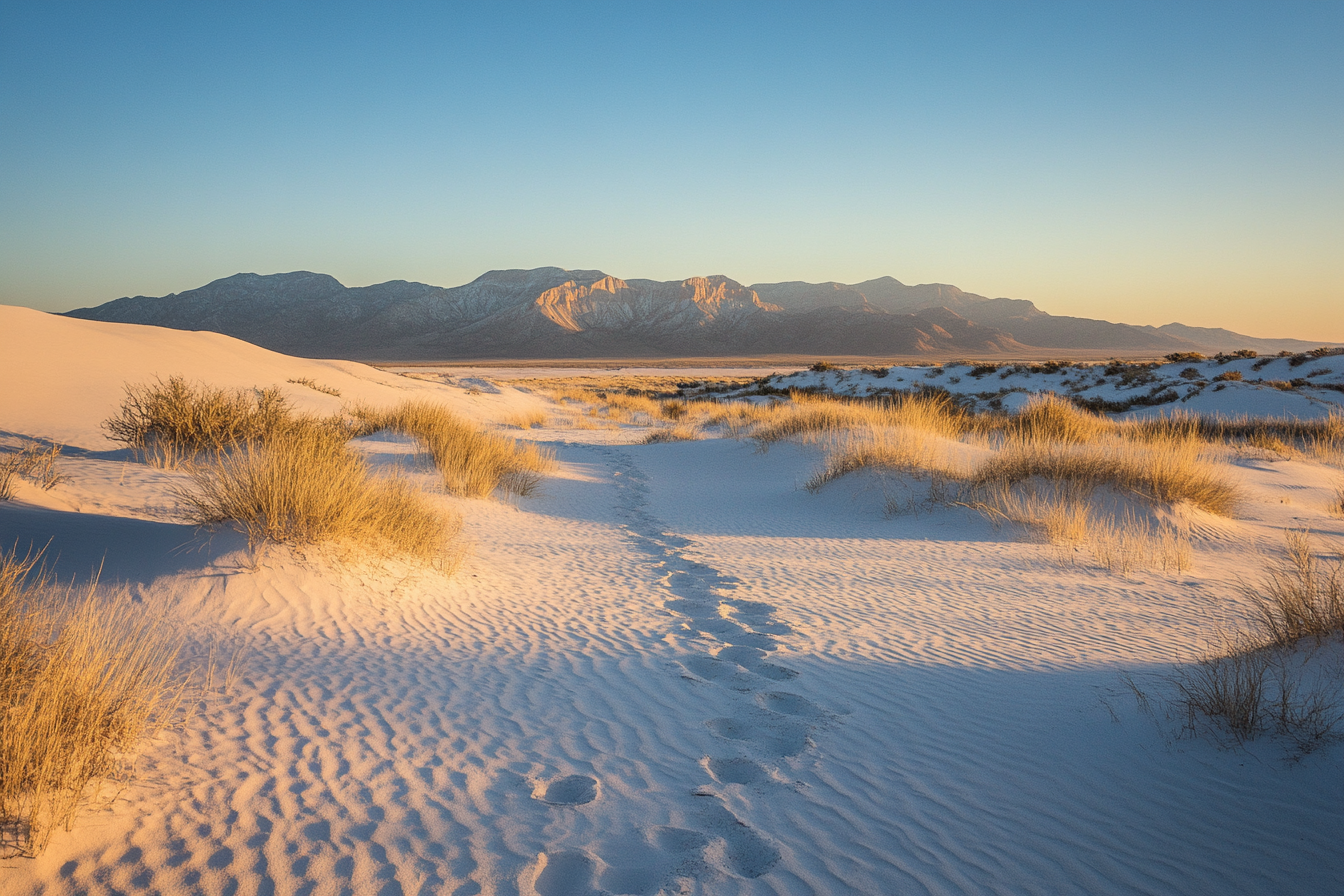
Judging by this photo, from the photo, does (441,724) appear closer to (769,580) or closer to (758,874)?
(758,874)

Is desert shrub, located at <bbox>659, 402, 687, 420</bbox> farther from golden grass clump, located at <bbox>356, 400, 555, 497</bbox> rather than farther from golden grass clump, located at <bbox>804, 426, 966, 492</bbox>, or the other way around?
golden grass clump, located at <bbox>804, 426, 966, 492</bbox>

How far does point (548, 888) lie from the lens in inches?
78.8

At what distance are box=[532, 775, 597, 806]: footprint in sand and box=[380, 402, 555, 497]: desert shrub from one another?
21.1 feet

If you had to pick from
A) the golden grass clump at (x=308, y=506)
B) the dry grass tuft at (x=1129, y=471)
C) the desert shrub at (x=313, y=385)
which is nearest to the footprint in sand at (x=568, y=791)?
the golden grass clump at (x=308, y=506)

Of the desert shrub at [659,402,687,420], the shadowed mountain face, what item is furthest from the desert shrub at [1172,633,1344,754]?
the shadowed mountain face

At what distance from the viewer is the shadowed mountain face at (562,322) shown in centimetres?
12425

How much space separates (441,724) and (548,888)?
1.18 meters

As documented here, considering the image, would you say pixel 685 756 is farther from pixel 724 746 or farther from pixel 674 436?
pixel 674 436

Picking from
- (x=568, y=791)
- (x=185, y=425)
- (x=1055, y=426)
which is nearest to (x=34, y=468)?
(x=185, y=425)

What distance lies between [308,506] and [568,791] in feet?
10.1

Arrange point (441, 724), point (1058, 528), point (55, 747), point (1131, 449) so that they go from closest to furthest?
point (55, 747)
point (441, 724)
point (1058, 528)
point (1131, 449)

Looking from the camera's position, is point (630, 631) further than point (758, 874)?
Yes

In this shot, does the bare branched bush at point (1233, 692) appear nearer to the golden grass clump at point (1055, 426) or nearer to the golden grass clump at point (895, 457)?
the golden grass clump at point (895, 457)

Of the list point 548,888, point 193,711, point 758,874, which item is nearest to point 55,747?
point 193,711
